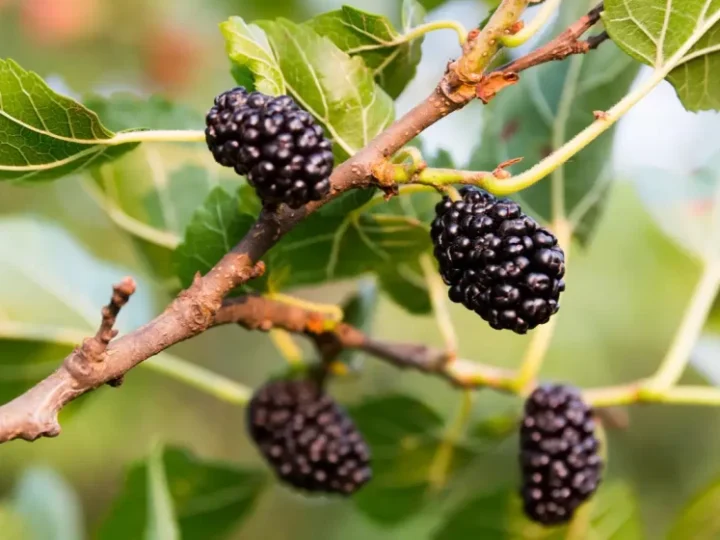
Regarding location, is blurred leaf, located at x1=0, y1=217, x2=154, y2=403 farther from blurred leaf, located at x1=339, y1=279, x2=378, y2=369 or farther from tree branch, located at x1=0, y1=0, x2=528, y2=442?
tree branch, located at x1=0, y1=0, x2=528, y2=442

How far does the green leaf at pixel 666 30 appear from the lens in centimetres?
59

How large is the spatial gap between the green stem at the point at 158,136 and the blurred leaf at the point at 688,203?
27.0 inches

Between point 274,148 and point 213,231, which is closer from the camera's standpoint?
point 274,148

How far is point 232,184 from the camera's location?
3.25ft

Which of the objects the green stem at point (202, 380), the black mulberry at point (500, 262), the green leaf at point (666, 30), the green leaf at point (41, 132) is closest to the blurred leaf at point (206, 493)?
the green stem at point (202, 380)

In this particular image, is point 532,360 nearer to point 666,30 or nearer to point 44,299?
point 666,30

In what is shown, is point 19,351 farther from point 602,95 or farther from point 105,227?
point 105,227

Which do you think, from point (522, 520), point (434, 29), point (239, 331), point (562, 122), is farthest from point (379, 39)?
point (239, 331)

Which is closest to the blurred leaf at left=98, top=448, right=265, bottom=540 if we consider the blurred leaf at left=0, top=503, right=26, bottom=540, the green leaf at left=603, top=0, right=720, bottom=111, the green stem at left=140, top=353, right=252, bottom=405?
the green stem at left=140, top=353, right=252, bottom=405

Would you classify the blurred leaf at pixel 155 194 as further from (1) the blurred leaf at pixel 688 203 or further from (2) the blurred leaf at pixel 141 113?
(1) the blurred leaf at pixel 688 203

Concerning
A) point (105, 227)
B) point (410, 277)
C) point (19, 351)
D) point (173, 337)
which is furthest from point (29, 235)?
point (105, 227)

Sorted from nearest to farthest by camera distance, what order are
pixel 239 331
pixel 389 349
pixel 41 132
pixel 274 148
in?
1. pixel 274 148
2. pixel 41 132
3. pixel 389 349
4. pixel 239 331

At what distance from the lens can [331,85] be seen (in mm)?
608

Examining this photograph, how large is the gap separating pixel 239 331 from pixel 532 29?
283cm
